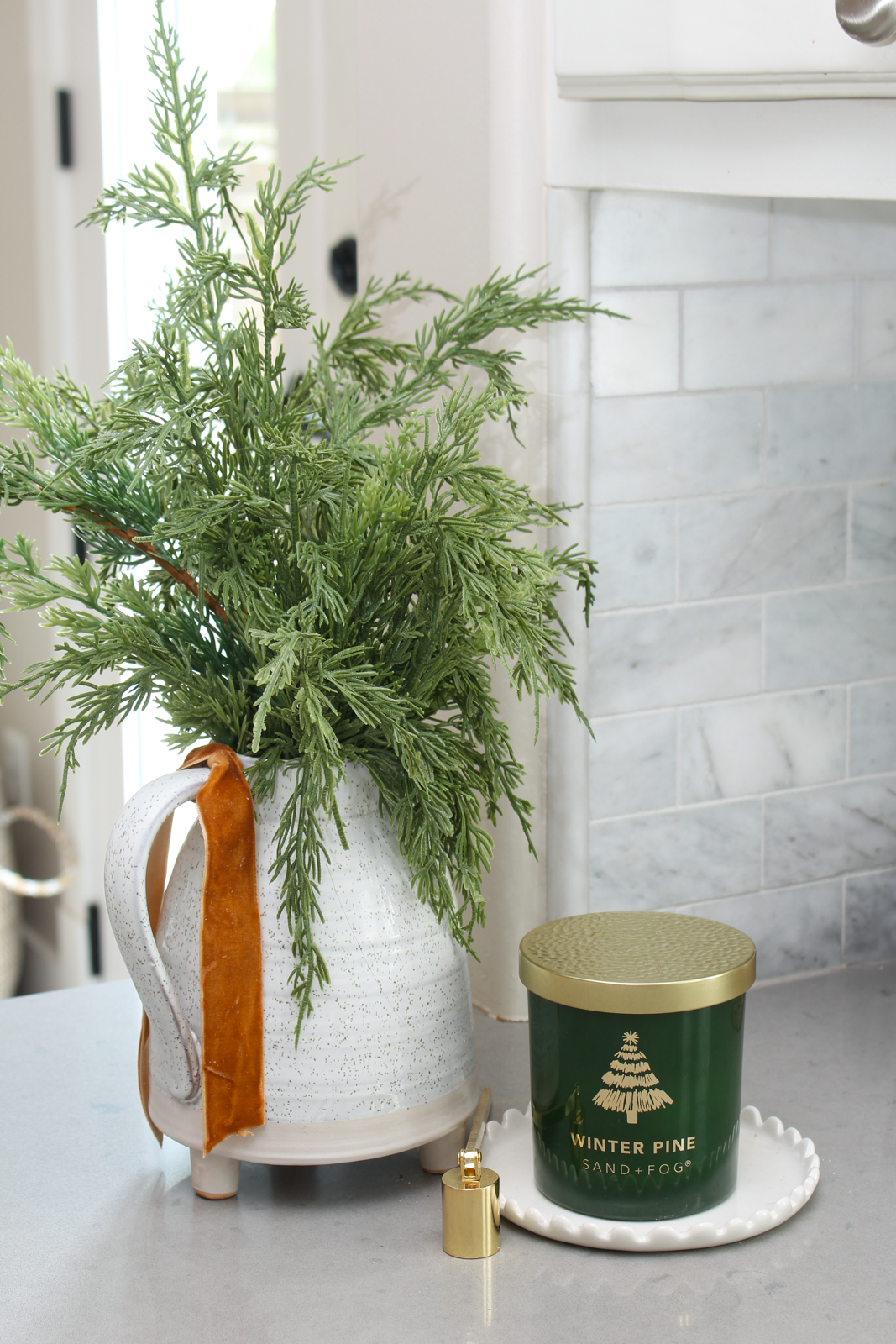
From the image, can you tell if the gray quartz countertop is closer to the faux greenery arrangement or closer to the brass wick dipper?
the brass wick dipper

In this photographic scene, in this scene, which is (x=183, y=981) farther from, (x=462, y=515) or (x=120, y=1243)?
(x=462, y=515)

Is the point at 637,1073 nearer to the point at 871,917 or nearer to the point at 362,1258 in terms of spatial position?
the point at 362,1258

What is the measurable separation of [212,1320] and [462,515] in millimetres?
377

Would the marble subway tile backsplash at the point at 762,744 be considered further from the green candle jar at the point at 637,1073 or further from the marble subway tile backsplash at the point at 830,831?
the green candle jar at the point at 637,1073

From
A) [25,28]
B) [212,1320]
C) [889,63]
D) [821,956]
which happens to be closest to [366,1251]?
[212,1320]

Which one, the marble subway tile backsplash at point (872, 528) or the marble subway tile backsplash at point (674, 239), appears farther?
the marble subway tile backsplash at point (872, 528)

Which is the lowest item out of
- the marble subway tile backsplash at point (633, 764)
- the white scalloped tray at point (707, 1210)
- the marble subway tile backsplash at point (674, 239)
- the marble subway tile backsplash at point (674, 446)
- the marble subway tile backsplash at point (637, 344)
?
the white scalloped tray at point (707, 1210)

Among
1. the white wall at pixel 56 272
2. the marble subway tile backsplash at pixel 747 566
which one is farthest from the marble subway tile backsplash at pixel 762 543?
the white wall at pixel 56 272

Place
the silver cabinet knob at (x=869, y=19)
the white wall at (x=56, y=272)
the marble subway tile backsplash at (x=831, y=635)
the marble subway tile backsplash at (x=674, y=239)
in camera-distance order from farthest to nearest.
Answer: the white wall at (x=56, y=272) → the marble subway tile backsplash at (x=831, y=635) → the marble subway tile backsplash at (x=674, y=239) → the silver cabinet knob at (x=869, y=19)

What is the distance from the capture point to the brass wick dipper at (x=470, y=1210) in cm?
67

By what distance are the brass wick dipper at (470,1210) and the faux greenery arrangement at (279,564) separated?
11 cm

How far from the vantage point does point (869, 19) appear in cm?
59

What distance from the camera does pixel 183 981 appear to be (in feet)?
2.25

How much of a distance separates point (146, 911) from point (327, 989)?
0.30 ft
